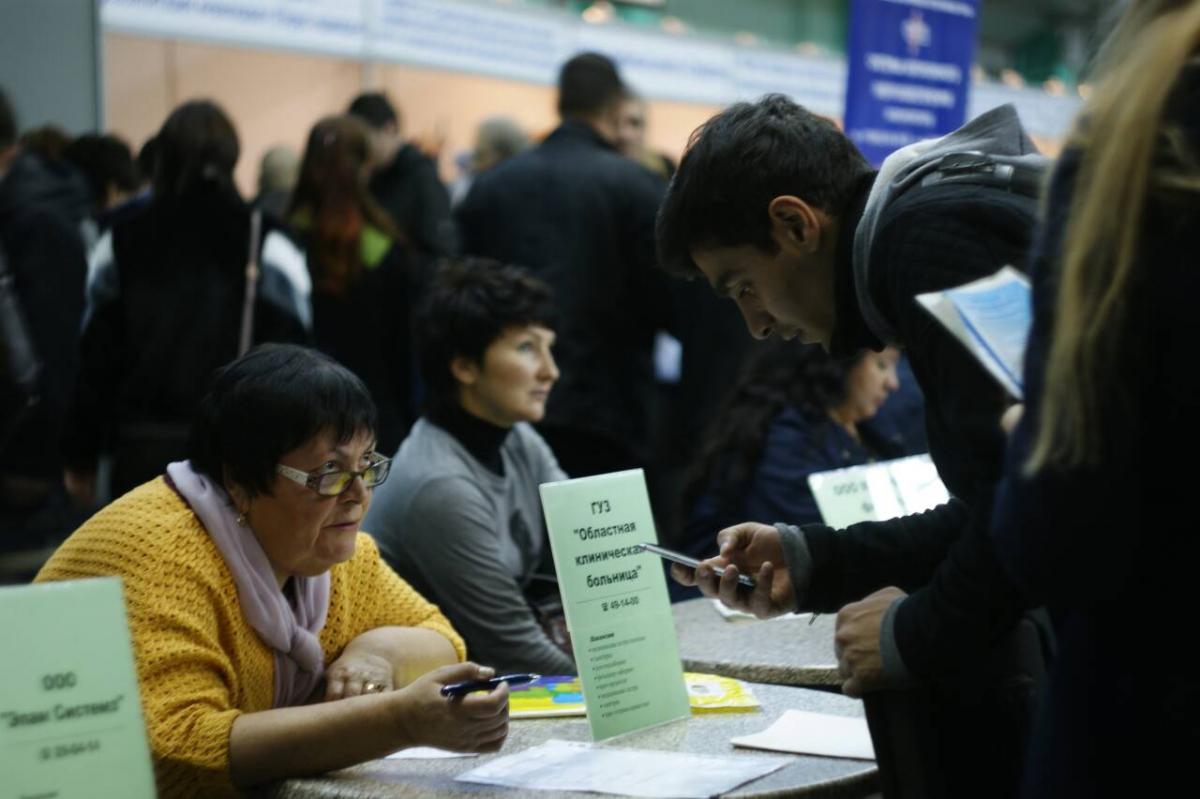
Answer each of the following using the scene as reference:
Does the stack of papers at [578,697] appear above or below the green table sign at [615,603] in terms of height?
below

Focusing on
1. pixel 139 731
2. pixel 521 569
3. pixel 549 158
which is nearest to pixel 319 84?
pixel 549 158

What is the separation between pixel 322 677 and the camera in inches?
91.3

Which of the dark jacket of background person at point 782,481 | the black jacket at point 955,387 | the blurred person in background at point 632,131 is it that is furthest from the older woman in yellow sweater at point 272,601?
the blurred person in background at point 632,131

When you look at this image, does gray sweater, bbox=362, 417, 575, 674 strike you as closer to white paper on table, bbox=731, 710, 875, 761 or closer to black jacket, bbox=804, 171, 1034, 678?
white paper on table, bbox=731, 710, 875, 761

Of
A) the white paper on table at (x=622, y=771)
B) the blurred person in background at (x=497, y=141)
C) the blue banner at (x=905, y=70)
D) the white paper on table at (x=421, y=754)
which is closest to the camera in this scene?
the white paper on table at (x=622, y=771)

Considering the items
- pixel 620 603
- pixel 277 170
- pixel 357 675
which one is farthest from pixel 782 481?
pixel 277 170

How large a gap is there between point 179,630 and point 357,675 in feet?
1.16

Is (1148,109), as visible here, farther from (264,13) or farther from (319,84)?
(319,84)

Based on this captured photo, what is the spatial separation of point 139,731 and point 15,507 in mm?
3299

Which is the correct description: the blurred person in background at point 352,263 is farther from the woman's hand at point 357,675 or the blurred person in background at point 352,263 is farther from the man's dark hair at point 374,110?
the woman's hand at point 357,675

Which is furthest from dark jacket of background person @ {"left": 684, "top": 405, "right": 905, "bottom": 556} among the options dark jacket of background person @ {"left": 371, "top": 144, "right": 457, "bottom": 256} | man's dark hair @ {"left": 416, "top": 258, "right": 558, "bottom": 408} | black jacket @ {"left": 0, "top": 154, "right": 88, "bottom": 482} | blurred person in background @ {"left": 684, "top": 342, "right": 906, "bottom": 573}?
black jacket @ {"left": 0, "top": 154, "right": 88, "bottom": 482}

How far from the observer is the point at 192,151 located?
12.5 feet

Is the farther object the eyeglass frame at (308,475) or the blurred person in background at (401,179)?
the blurred person in background at (401,179)

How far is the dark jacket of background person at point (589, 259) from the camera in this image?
4.45 m
